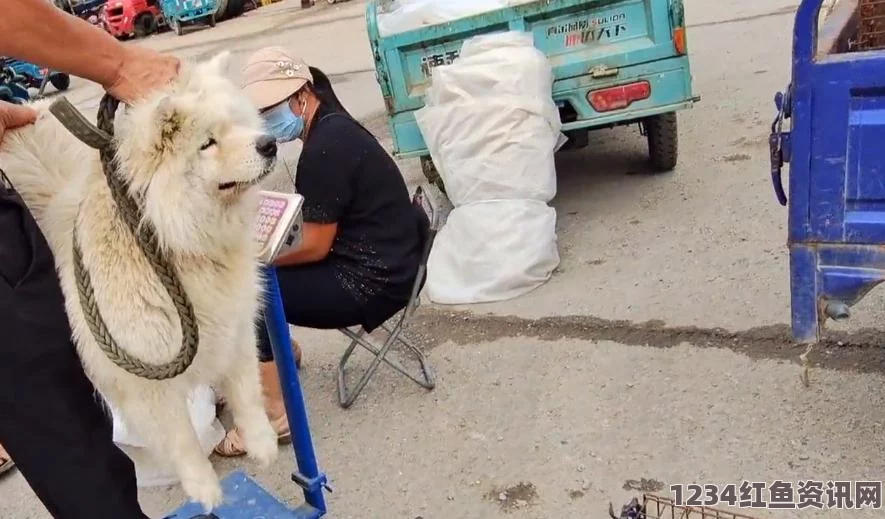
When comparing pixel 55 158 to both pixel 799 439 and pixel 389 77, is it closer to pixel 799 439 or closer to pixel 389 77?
pixel 799 439

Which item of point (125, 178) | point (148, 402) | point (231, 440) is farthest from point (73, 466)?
point (231, 440)

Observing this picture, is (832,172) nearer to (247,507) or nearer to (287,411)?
(287,411)

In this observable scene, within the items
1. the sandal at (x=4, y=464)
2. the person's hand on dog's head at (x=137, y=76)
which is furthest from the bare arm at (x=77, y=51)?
the sandal at (x=4, y=464)

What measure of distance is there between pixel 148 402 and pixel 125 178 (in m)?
0.56

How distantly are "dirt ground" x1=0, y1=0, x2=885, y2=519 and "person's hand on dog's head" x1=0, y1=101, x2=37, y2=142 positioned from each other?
174cm

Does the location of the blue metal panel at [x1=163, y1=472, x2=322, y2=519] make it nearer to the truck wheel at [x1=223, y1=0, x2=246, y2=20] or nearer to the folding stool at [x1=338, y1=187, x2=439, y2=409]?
the folding stool at [x1=338, y1=187, x2=439, y2=409]

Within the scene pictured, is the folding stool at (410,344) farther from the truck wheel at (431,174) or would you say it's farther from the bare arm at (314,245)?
the truck wheel at (431,174)

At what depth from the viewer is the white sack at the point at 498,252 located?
13.8ft

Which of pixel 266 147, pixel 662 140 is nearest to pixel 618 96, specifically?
pixel 662 140

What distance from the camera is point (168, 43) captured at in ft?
56.7

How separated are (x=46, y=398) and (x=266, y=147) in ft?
2.38

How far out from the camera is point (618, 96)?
14.9 feet

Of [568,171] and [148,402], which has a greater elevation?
[148,402]

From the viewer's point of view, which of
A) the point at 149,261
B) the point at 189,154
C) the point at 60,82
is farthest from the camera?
the point at 60,82
